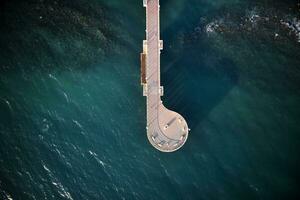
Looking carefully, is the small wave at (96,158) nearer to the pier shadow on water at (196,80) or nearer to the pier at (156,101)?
the pier at (156,101)

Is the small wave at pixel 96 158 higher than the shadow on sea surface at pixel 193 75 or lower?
lower

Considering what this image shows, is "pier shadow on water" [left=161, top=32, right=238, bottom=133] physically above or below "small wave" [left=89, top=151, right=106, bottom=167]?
above

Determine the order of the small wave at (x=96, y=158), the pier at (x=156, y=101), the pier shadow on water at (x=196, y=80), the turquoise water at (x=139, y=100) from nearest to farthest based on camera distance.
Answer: the turquoise water at (x=139, y=100) < the small wave at (x=96, y=158) < the pier at (x=156, y=101) < the pier shadow on water at (x=196, y=80)

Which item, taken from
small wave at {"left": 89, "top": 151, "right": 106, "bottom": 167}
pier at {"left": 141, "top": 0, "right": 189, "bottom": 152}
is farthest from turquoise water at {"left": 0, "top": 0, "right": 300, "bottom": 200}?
pier at {"left": 141, "top": 0, "right": 189, "bottom": 152}

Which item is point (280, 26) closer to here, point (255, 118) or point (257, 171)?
point (255, 118)

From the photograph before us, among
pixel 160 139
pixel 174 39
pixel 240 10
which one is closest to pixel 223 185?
pixel 160 139

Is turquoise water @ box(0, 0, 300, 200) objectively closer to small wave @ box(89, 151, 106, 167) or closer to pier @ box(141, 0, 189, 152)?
small wave @ box(89, 151, 106, 167)

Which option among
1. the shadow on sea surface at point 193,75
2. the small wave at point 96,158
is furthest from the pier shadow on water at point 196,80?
the small wave at point 96,158
